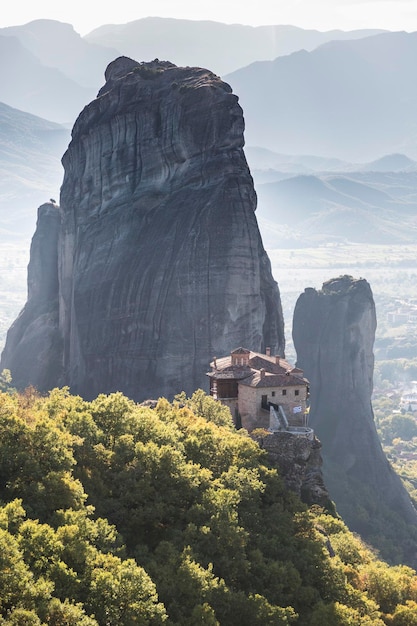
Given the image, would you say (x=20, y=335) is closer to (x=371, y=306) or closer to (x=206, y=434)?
(x=371, y=306)

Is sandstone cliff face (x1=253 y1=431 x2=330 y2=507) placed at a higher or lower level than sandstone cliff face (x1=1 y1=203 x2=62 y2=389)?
lower

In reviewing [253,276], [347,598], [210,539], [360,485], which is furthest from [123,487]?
[360,485]

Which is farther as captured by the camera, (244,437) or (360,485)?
(360,485)

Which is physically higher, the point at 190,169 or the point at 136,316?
the point at 190,169

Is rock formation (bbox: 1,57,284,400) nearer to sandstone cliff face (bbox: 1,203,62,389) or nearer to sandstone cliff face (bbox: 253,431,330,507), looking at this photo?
sandstone cliff face (bbox: 1,203,62,389)

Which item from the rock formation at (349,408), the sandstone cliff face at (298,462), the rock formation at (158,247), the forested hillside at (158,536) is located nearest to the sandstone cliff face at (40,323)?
the rock formation at (158,247)

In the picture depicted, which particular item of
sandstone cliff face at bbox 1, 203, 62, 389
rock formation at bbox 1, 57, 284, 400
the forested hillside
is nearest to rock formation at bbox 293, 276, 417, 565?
rock formation at bbox 1, 57, 284, 400

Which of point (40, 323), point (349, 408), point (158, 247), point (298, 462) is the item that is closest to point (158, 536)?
point (298, 462)
